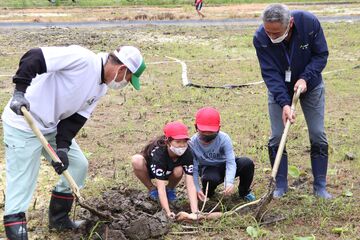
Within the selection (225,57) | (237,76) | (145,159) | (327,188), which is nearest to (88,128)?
(145,159)

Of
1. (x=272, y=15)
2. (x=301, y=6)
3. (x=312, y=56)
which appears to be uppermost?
(x=272, y=15)

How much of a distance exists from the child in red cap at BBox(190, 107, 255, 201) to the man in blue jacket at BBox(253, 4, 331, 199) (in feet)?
1.24

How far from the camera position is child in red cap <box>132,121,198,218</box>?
178 inches

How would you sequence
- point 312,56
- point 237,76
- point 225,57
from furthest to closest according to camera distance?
point 225,57 → point 237,76 → point 312,56

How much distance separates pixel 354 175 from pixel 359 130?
1.84m

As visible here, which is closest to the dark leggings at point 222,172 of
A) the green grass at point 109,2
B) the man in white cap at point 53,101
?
the man in white cap at point 53,101

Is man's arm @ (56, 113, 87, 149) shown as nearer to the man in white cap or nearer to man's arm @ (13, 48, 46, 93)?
the man in white cap

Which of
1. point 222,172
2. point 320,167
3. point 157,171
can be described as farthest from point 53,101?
point 320,167

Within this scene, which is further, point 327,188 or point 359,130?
point 359,130

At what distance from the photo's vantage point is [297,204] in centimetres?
502

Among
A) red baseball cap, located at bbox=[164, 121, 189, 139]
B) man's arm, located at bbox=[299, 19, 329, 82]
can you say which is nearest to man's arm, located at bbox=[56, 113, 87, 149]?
red baseball cap, located at bbox=[164, 121, 189, 139]

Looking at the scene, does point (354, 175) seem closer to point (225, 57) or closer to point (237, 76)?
point (237, 76)

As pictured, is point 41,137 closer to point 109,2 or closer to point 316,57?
point 316,57

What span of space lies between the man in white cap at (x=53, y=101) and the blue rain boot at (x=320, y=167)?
6.65ft
